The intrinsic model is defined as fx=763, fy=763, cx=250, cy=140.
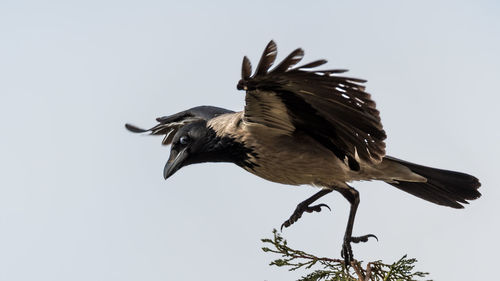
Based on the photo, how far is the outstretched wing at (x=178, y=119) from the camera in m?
5.95

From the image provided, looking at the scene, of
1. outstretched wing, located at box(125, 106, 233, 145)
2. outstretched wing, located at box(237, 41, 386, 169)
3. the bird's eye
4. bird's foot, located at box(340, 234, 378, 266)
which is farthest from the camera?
outstretched wing, located at box(125, 106, 233, 145)

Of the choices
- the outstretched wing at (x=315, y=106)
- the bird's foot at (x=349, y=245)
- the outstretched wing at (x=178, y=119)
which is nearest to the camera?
the outstretched wing at (x=315, y=106)

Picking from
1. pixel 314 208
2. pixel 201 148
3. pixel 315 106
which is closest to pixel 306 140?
pixel 315 106

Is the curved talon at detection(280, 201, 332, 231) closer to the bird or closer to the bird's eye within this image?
the bird

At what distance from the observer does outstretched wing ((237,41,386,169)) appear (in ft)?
14.4

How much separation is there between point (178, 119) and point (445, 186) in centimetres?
221

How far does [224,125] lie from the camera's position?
17.9 ft

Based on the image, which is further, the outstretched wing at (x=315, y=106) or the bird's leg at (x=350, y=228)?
the bird's leg at (x=350, y=228)

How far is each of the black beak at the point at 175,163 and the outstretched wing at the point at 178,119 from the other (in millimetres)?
413

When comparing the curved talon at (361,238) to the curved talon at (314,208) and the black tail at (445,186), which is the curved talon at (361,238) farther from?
the black tail at (445,186)

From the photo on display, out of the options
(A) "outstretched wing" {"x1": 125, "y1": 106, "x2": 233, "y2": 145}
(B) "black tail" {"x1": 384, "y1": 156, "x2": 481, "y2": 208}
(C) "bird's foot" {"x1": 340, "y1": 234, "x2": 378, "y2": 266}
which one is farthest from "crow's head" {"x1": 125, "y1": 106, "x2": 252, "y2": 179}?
(B) "black tail" {"x1": 384, "y1": 156, "x2": 481, "y2": 208}

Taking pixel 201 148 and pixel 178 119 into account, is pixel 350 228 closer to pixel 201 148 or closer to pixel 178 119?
pixel 201 148

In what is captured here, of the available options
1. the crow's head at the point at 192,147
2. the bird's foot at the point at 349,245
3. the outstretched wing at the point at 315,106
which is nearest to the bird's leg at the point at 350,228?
the bird's foot at the point at 349,245

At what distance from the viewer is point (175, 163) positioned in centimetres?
545
